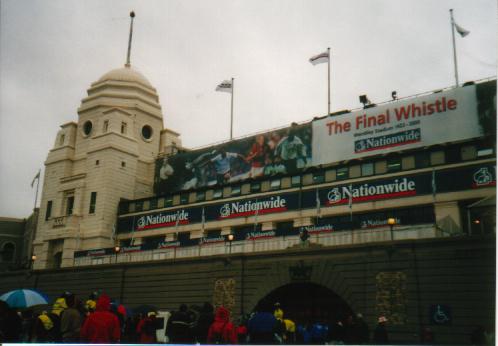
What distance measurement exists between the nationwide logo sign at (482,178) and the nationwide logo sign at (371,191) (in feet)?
12.1

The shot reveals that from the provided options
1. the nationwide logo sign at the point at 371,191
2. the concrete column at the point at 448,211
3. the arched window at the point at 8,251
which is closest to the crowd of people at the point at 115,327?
the concrete column at the point at 448,211

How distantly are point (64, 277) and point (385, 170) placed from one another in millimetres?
25388

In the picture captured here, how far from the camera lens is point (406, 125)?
1430 inches

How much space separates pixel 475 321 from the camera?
2111cm

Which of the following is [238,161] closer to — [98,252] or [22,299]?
[98,252]

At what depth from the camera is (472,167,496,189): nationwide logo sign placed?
102ft

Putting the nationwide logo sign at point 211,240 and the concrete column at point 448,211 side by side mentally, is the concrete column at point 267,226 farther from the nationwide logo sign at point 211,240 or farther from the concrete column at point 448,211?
the concrete column at point 448,211

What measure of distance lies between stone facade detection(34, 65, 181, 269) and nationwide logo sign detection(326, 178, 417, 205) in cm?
2114

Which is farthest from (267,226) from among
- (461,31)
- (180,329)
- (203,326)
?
(180,329)

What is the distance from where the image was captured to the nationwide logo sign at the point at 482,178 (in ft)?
102

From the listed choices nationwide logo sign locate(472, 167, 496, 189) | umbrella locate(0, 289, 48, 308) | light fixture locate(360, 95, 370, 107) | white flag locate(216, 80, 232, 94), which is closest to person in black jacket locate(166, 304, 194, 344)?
umbrella locate(0, 289, 48, 308)

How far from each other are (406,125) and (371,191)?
16.9 ft

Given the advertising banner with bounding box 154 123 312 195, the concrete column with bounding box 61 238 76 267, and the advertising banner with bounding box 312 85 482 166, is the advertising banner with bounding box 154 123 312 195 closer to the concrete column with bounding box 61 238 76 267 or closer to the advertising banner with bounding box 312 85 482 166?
the advertising banner with bounding box 312 85 482 166

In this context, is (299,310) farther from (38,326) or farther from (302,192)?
(38,326)
